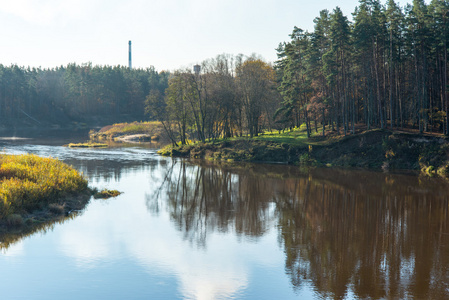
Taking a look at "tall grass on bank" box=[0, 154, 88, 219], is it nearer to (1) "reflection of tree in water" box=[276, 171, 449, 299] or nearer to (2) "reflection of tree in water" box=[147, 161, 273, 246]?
(2) "reflection of tree in water" box=[147, 161, 273, 246]

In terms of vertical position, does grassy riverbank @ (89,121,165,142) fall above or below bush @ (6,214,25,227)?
above

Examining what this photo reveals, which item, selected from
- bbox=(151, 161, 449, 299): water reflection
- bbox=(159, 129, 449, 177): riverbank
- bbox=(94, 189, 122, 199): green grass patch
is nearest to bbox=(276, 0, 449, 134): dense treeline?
bbox=(159, 129, 449, 177): riverbank

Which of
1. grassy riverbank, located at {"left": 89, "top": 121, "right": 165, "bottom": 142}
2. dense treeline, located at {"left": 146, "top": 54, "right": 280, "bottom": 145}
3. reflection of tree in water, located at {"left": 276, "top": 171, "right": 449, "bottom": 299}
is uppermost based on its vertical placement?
dense treeline, located at {"left": 146, "top": 54, "right": 280, "bottom": 145}

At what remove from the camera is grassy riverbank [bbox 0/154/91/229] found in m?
21.0

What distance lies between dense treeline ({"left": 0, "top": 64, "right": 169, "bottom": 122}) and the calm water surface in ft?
355

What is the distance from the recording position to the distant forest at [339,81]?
4803cm

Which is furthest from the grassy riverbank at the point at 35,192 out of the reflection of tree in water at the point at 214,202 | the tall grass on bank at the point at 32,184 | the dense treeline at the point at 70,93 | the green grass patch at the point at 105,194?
the dense treeline at the point at 70,93

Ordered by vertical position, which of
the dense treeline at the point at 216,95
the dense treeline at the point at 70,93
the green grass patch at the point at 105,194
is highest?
the dense treeline at the point at 70,93

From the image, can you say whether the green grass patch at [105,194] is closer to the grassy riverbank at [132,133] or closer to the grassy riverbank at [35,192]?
the grassy riverbank at [35,192]

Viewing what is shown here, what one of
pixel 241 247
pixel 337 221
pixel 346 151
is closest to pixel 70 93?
pixel 346 151

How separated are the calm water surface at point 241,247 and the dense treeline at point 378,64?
17.8 metres

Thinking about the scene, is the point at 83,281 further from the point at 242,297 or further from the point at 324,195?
the point at 324,195

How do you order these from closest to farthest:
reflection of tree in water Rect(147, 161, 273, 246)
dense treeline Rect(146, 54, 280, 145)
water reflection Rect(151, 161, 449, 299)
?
water reflection Rect(151, 161, 449, 299) < reflection of tree in water Rect(147, 161, 273, 246) < dense treeline Rect(146, 54, 280, 145)

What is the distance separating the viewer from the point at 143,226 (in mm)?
22719
